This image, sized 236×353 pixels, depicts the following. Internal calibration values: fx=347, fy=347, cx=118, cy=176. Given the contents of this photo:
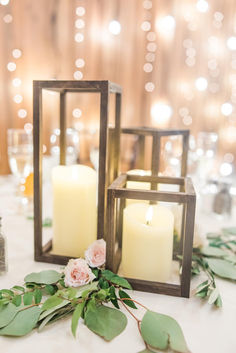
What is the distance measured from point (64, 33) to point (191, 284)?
134 centimetres

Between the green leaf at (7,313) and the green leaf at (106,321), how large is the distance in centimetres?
11

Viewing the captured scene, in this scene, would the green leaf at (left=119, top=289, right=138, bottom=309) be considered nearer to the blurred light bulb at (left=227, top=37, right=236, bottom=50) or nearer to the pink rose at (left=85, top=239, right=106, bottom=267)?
the pink rose at (left=85, top=239, right=106, bottom=267)

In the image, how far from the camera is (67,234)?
0.77m

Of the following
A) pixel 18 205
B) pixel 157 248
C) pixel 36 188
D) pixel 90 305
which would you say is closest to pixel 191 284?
pixel 157 248

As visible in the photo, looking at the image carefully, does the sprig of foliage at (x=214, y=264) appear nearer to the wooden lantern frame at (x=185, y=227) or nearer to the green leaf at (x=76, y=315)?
the wooden lantern frame at (x=185, y=227)

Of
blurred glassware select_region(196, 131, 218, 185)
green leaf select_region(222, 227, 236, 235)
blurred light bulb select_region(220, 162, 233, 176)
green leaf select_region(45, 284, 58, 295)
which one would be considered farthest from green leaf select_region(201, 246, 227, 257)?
blurred light bulb select_region(220, 162, 233, 176)

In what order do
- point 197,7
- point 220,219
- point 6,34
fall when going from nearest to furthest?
1. point 220,219
2. point 6,34
3. point 197,7

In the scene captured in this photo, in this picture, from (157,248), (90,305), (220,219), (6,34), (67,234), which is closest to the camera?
(90,305)

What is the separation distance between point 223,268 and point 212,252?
7 centimetres

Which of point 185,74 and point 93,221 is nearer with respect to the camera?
point 93,221

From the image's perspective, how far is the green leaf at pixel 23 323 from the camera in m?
0.51

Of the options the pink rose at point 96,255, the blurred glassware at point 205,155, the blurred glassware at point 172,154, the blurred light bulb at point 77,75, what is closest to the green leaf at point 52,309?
the pink rose at point 96,255

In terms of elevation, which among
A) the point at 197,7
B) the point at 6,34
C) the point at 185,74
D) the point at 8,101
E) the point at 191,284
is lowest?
the point at 191,284

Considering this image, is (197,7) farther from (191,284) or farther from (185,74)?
(191,284)
